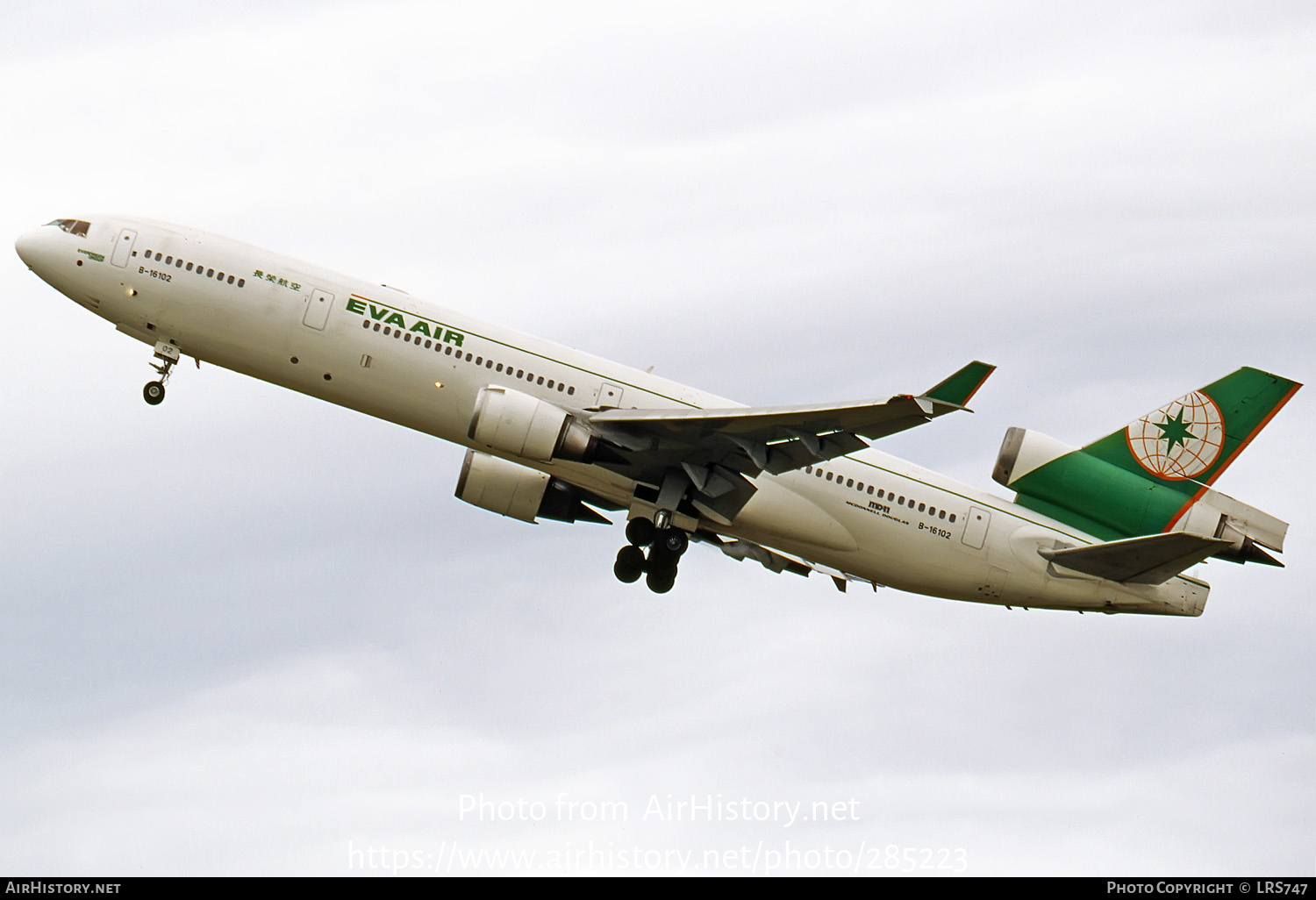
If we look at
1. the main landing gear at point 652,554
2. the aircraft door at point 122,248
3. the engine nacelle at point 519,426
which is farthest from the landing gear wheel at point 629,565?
the aircraft door at point 122,248

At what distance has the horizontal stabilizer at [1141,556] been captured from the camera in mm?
38281

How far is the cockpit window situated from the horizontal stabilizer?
25896 millimetres

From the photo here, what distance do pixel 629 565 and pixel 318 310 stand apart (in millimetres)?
10473

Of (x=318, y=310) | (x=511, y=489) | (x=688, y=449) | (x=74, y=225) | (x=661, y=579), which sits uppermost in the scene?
(x=74, y=225)

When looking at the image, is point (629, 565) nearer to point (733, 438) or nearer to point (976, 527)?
point (733, 438)

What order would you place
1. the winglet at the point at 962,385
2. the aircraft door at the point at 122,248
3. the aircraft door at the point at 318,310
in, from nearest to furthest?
the winglet at the point at 962,385
the aircraft door at the point at 318,310
the aircraft door at the point at 122,248

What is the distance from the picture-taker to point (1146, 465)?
42125 mm

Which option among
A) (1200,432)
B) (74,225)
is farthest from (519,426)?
(1200,432)

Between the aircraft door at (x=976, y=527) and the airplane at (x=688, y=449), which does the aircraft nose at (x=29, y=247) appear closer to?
the airplane at (x=688, y=449)

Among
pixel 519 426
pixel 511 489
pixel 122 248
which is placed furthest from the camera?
pixel 511 489

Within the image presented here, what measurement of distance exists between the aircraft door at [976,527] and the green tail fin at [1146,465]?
1.43 metres
